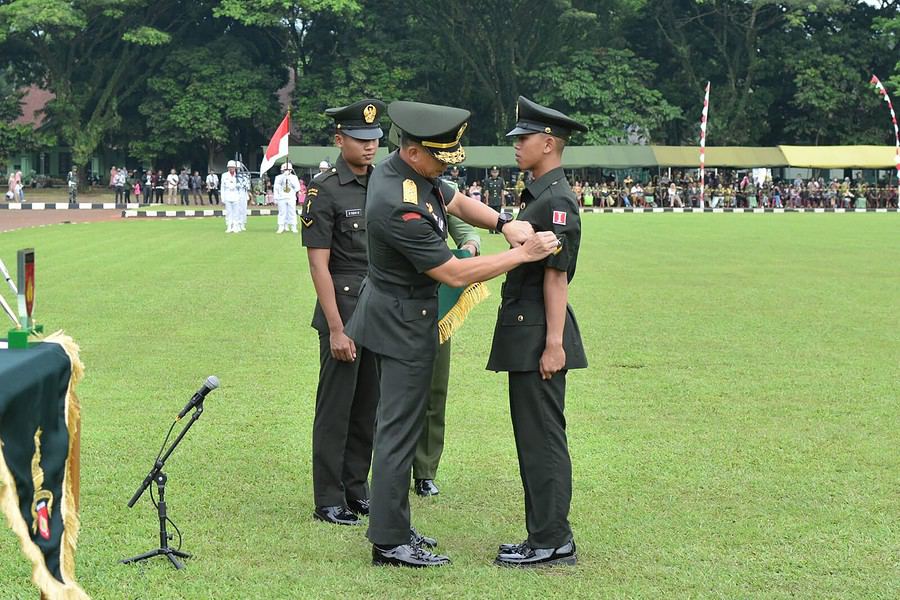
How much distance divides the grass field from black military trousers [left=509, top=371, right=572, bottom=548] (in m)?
0.20

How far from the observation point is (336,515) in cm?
576

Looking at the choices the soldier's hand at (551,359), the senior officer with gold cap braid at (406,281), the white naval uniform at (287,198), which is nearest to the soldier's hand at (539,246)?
the senior officer with gold cap braid at (406,281)

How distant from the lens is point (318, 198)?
583 centimetres

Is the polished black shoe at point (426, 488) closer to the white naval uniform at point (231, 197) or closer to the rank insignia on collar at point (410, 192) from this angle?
the rank insignia on collar at point (410, 192)

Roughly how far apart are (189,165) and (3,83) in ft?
69.5

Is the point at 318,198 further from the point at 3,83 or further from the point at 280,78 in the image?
the point at 3,83

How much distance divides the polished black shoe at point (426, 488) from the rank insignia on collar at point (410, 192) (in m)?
1.84

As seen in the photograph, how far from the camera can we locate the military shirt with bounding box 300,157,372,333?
5.81 meters

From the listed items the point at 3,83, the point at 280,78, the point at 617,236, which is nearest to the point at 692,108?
the point at 280,78

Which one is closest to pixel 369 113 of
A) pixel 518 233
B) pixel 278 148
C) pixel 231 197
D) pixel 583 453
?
pixel 518 233

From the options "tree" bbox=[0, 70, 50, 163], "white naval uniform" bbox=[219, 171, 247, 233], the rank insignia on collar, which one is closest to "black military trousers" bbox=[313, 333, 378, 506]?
the rank insignia on collar

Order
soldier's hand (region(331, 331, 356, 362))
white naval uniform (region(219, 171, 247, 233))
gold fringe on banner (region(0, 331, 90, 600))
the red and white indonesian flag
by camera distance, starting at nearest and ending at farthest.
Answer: gold fringe on banner (region(0, 331, 90, 600)) → soldier's hand (region(331, 331, 356, 362)) → the red and white indonesian flag → white naval uniform (region(219, 171, 247, 233))

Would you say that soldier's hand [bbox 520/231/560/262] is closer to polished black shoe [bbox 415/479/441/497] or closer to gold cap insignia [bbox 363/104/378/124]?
gold cap insignia [bbox 363/104/378/124]

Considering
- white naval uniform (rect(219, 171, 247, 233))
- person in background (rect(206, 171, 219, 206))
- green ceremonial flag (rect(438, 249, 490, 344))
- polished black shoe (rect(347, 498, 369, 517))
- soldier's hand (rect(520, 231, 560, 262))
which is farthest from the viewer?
person in background (rect(206, 171, 219, 206))
